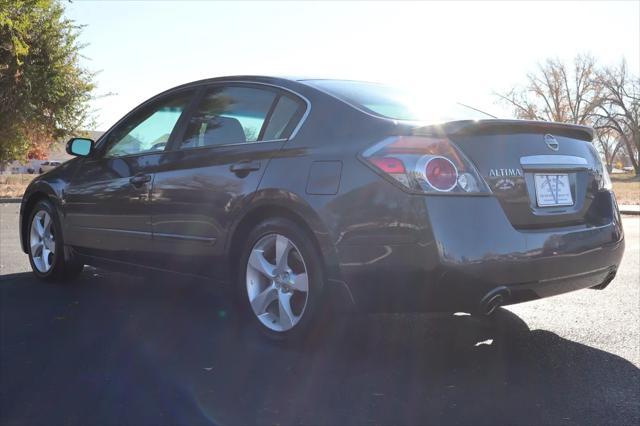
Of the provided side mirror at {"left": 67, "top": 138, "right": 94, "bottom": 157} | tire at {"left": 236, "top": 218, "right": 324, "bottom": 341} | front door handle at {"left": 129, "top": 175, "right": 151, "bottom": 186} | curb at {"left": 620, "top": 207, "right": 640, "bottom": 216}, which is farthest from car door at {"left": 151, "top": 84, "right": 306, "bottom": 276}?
curb at {"left": 620, "top": 207, "right": 640, "bottom": 216}

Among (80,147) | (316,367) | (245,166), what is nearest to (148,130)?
(80,147)

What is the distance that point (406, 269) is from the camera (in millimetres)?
3275

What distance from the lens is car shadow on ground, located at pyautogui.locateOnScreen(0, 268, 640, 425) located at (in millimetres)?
2896

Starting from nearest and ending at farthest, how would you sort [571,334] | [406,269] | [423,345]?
1. [406,269]
2. [423,345]
3. [571,334]

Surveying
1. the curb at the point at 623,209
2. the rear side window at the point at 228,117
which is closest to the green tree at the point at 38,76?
the curb at the point at 623,209

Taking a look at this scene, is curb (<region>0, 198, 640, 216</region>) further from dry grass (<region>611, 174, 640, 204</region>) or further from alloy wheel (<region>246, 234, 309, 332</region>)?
alloy wheel (<region>246, 234, 309, 332</region>)

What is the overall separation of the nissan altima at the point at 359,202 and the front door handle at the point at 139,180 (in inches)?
0.5

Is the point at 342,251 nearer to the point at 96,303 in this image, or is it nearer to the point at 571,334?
the point at 571,334

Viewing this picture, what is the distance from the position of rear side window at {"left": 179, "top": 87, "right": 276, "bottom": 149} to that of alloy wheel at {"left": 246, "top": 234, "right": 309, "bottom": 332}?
28.5 inches

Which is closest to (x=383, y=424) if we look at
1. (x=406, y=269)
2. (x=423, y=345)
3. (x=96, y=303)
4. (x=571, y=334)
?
(x=406, y=269)

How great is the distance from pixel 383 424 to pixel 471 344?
131 cm

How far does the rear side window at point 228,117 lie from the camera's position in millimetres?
4246

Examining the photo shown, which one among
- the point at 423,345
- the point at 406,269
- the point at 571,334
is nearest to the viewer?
the point at 406,269

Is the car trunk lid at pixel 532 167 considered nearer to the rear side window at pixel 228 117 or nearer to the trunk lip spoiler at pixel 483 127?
the trunk lip spoiler at pixel 483 127
